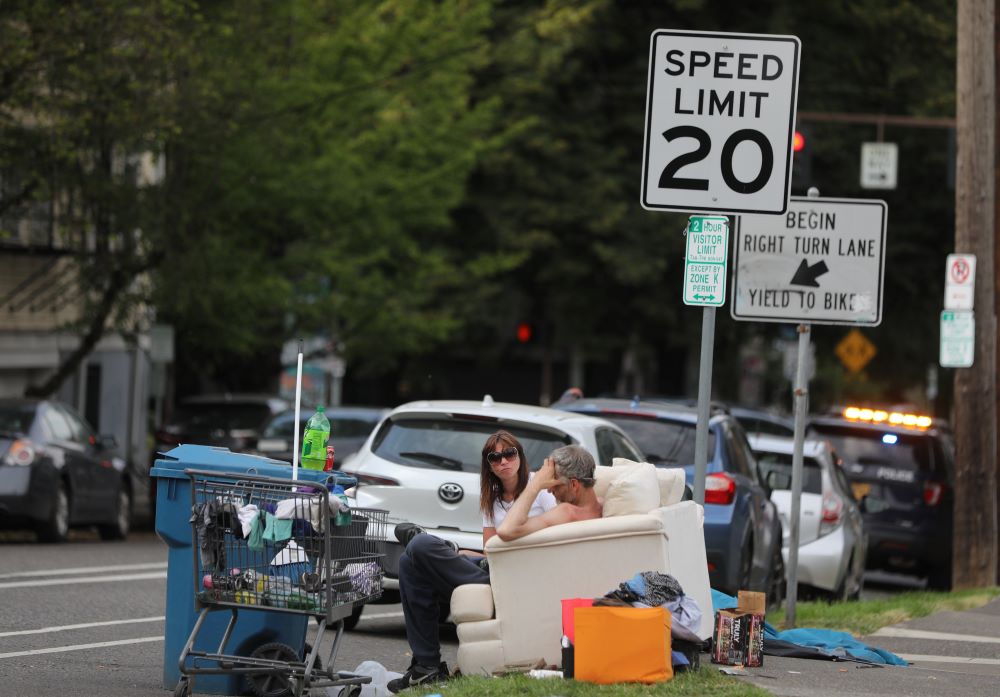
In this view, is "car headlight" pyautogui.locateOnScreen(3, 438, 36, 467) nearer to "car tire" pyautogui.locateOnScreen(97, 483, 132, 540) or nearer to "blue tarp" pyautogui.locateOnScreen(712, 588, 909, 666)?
"car tire" pyautogui.locateOnScreen(97, 483, 132, 540)

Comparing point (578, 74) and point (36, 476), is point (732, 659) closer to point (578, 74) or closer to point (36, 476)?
point (36, 476)

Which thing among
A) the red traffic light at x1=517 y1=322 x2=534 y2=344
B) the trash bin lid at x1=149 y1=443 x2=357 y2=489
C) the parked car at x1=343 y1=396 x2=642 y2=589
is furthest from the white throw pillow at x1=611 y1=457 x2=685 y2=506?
the red traffic light at x1=517 y1=322 x2=534 y2=344

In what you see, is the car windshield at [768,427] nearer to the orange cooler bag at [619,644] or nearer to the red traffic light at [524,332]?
the red traffic light at [524,332]

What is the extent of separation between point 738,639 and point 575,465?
4.27ft

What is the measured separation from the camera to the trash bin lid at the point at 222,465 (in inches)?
343

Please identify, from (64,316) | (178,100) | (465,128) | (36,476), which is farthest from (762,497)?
(64,316)

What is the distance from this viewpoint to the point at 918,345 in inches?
1624

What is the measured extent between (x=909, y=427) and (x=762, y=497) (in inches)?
237

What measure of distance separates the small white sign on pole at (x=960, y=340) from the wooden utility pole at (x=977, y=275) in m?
0.08

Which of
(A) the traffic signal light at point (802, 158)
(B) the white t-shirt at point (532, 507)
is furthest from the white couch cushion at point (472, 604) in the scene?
(A) the traffic signal light at point (802, 158)

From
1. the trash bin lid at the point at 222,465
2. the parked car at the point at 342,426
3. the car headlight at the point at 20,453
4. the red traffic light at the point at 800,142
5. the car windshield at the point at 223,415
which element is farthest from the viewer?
the car windshield at the point at 223,415

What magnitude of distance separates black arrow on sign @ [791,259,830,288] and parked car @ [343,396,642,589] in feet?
5.36

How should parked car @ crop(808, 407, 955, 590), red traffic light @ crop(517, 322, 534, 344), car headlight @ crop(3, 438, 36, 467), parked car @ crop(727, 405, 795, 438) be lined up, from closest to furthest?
car headlight @ crop(3, 438, 36, 467) < parked car @ crop(808, 407, 955, 590) < parked car @ crop(727, 405, 795, 438) < red traffic light @ crop(517, 322, 534, 344)

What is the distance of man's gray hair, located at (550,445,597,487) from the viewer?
925cm
